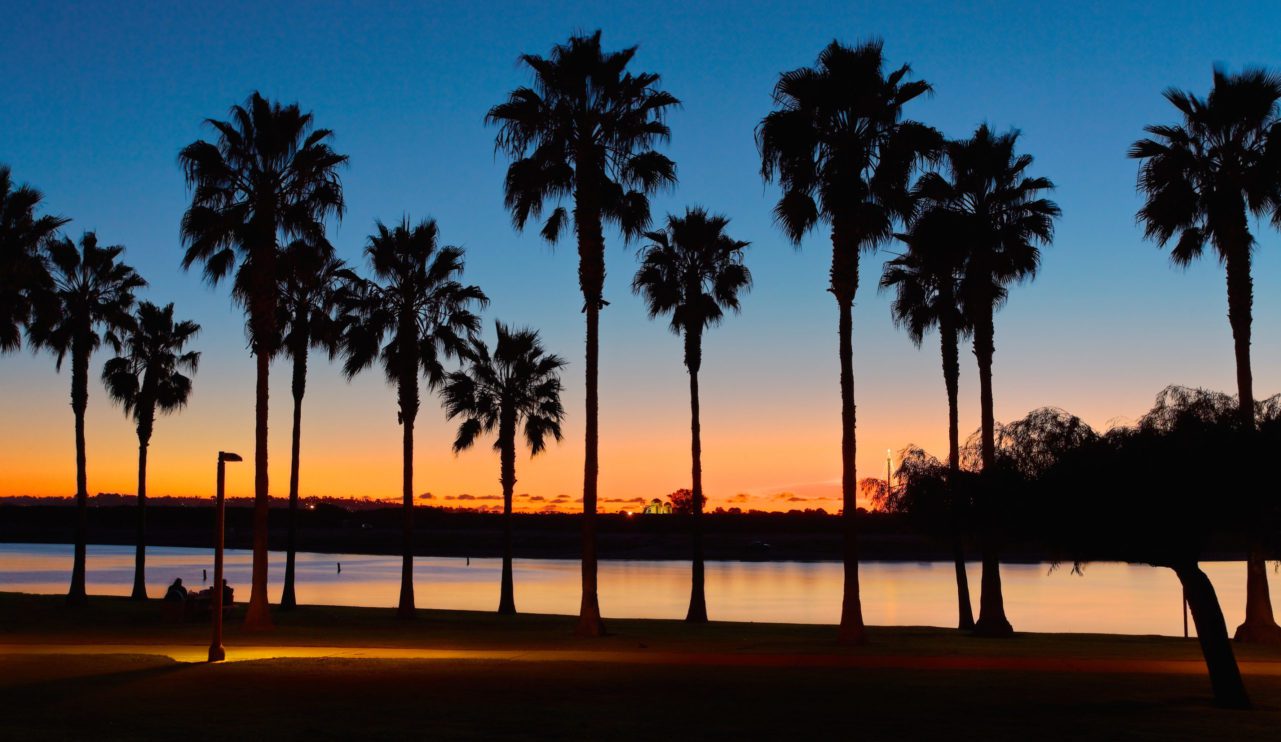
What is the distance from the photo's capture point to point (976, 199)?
125 ft

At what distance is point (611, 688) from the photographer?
20.4 meters

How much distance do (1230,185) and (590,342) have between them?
17.3 meters

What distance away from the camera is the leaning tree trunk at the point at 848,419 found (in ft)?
101

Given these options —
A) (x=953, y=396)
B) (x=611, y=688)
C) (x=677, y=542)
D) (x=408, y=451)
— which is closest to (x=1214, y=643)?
(x=611, y=688)

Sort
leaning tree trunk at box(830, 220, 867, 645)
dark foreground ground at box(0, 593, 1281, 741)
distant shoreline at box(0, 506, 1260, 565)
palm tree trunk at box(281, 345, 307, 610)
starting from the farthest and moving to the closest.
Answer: distant shoreline at box(0, 506, 1260, 565)
palm tree trunk at box(281, 345, 307, 610)
leaning tree trunk at box(830, 220, 867, 645)
dark foreground ground at box(0, 593, 1281, 741)

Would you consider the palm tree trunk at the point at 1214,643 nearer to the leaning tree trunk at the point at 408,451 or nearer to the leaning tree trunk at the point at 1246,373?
the leaning tree trunk at the point at 1246,373

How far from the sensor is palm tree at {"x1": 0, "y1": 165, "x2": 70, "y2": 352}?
38.6 m

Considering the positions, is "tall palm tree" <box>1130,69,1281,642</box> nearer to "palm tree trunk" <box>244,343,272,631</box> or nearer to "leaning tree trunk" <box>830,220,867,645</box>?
→ "leaning tree trunk" <box>830,220,867,645</box>

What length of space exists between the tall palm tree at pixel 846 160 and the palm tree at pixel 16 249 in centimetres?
2317

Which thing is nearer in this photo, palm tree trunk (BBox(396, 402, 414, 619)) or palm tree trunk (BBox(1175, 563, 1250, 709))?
palm tree trunk (BBox(1175, 563, 1250, 709))

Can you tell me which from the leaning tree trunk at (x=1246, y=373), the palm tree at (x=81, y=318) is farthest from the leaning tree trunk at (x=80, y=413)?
the leaning tree trunk at (x=1246, y=373)

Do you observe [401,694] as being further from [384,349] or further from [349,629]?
[384,349]

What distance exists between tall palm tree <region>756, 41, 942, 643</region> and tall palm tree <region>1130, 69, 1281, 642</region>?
7.06m

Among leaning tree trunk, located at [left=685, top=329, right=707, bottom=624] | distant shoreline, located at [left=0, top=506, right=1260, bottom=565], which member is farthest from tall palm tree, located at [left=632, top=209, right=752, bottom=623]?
distant shoreline, located at [left=0, top=506, right=1260, bottom=565]
